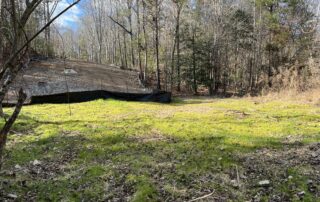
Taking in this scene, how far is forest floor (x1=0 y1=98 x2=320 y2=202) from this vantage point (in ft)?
11.9

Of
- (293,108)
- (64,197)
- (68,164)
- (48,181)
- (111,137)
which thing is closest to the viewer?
(64,197)

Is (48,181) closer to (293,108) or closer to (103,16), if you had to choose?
(293,108)

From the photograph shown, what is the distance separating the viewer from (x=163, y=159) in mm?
4594

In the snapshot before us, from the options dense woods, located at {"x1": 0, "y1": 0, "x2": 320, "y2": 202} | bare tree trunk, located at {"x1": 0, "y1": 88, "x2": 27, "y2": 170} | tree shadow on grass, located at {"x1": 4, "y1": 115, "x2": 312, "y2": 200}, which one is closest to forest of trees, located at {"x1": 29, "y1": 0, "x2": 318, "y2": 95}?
dense woods, located at {"x1": 0, "y1": 0, "x2": 320, "y2": 202}

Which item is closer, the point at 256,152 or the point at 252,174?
the point at 252,174

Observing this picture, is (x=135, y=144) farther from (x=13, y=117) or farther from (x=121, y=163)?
(x=13, y=117)

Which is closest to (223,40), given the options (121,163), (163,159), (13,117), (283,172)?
(163,159)

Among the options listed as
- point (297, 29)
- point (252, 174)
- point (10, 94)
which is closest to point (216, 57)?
point (297, 29)

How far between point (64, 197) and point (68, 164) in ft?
3.42

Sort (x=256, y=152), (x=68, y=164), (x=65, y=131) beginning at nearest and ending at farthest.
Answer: (x=68, y=164), (x=256, y=152), (x=65, y=131)

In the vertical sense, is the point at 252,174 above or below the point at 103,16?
below

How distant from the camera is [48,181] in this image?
392 cm

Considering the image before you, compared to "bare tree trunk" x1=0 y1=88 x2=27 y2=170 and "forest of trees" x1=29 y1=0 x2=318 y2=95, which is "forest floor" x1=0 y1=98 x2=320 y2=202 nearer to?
"bare tree trunk" x1=0 y1=88 x2=27 y2=170

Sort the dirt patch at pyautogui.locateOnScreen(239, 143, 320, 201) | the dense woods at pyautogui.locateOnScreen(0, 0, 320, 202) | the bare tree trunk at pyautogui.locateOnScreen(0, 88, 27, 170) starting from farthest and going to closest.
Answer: the dirt patch at pyautogui.locateOnScreen(239, 143, 320, 201) → the dense woods at pyautogui.locateOnScreen(0, 0, 320, 202) → the bare tree trunk at pyautogui.locateOnScreen(0, 88, 27, 170)
